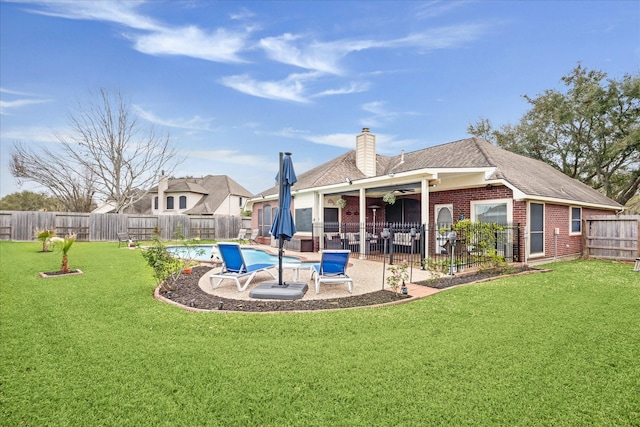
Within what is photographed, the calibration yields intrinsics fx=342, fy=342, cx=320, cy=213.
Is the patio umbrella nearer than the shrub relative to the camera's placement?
Yes

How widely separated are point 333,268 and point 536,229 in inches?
334

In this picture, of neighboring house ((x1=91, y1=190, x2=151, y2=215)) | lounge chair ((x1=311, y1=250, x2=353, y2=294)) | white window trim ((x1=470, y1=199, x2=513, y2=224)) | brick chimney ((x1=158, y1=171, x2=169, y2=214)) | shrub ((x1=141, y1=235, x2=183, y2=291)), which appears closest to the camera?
lounge chair ((x1=311, y1=250, x2=353, y2=294))

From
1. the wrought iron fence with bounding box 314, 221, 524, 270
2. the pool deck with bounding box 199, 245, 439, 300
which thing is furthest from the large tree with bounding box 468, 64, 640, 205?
the pool deck with bounding box 199, 245, 439, 300

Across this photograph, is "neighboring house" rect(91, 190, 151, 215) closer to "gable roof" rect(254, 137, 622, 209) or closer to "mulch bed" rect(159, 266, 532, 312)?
"gable roof" rect(254, 137, 622, 209)

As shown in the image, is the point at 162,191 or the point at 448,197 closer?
the point at 448,197

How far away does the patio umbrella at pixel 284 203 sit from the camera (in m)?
7.16

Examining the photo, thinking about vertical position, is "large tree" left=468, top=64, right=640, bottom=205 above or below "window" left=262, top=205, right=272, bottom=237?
above

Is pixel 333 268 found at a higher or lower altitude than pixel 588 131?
lower

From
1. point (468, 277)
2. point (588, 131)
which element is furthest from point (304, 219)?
point (588, 131)

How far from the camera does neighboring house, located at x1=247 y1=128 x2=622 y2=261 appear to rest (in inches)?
455

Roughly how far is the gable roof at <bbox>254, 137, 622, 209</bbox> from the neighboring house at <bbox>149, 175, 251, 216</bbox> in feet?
64.6

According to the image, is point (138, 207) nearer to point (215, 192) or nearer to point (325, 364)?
point (215, 192)

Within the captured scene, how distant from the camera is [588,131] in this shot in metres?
27.3

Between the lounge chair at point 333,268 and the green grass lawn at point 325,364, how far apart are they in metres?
1.53
